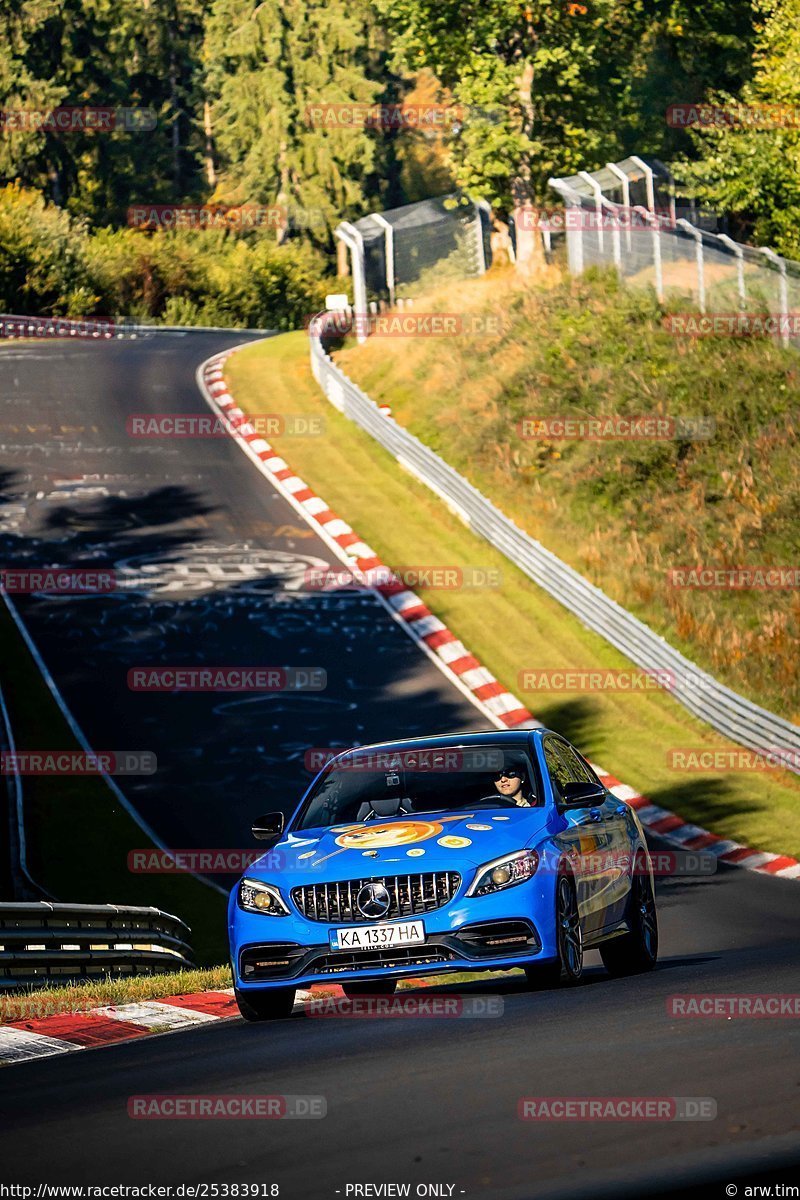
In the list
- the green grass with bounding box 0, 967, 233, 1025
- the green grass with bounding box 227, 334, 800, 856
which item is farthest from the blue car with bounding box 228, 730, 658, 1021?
the green grass with bounding box 227, 334, 800, 856

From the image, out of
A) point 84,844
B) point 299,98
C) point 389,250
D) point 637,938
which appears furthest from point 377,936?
point 299,98

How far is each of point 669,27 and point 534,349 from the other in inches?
823

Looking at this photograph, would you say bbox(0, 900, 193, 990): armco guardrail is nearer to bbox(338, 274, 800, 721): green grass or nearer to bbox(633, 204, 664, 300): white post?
bbox(338, 274, 800, 721): green grass

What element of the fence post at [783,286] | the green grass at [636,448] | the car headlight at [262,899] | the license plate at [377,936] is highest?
the fence post at [783,286]

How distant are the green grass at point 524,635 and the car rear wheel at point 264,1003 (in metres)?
10.8

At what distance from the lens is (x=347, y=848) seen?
→ 32.1ft

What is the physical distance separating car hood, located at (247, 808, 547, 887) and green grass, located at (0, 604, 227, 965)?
681 cm

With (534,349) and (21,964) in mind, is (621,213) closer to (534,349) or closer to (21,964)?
(534,349)

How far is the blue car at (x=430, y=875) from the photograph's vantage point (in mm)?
9383

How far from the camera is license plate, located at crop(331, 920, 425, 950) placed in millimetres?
9359

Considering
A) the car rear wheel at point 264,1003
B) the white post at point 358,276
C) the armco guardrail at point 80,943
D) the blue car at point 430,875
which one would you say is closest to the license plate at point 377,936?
the blue car at point 430,875

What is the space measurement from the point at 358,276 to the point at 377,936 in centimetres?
3394

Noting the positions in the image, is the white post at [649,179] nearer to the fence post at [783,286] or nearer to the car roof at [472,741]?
the fence post at [783,286]

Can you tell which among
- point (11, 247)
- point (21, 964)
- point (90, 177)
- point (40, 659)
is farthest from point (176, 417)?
point (90, 177)
